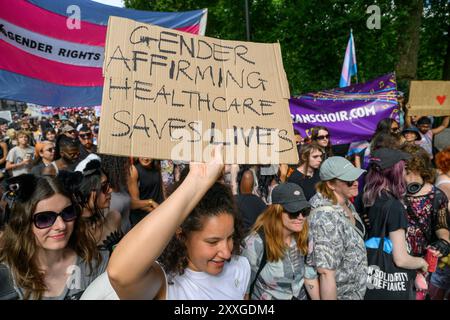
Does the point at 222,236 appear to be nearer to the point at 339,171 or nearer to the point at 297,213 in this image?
the point at 297,213

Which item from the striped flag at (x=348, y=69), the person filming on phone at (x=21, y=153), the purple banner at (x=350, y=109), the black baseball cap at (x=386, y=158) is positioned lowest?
the black baseball cap at (x=386, y=158)

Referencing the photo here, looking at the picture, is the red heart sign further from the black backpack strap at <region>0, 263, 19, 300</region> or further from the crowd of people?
the black backpack strap at <region>0, 263, 19, 300</region>

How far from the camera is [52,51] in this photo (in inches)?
161

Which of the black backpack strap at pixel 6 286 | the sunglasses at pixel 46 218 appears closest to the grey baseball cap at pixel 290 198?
the sunglasses at pixel 46 218

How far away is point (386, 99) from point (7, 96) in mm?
5246

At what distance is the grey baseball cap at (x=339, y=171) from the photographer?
2.96 m

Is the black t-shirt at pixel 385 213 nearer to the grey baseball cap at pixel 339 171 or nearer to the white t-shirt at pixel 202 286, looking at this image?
the grey baseball cap at pixel 339 171

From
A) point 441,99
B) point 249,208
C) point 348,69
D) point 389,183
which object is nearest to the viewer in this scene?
point 389,183

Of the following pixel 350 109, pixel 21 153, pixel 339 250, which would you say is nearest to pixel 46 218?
pixel 339 250

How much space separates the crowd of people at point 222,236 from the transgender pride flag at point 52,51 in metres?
0.87

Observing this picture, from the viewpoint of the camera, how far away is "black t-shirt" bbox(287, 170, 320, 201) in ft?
15.0

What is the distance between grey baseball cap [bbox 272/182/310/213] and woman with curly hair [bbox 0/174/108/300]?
1237 millimetres

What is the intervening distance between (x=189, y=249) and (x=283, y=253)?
1040mm
